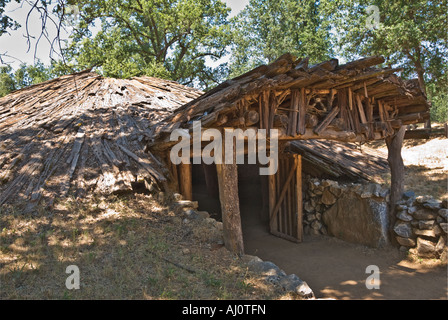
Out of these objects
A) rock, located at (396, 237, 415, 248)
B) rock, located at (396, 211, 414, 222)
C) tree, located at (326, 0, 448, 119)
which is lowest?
rock, located at (396, 237, 415, 248)

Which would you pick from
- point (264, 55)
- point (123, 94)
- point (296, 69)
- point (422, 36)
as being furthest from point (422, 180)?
point (264, 55)

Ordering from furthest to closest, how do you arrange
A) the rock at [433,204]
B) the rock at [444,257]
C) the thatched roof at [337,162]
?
the thatched roof at [337,162]
the rock at [433,204]
the rock at [444,257]

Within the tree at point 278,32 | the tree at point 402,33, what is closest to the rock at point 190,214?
the tree at point 402,33

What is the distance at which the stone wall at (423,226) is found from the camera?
5.75 m

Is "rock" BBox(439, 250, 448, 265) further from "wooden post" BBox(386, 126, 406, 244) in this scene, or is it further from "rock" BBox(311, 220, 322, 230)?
"rock" BBox(311, 220, 322, 230)

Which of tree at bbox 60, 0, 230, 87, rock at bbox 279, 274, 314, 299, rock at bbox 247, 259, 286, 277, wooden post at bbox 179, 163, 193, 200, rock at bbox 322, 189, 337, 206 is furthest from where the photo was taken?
tree at bbox 60, 0, 230, 87

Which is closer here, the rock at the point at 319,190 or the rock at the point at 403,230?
the rock at the point at 403,230

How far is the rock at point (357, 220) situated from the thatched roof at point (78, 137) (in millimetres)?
4328

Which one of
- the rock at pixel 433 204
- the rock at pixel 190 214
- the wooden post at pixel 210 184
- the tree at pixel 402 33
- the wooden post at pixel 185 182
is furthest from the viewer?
the tree at pixel 402 33

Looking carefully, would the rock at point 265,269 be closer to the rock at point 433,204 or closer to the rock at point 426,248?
the rock at point 426,248

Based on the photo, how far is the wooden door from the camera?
761 centimetres

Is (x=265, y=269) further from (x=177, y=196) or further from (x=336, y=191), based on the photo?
(x=336, y=191)

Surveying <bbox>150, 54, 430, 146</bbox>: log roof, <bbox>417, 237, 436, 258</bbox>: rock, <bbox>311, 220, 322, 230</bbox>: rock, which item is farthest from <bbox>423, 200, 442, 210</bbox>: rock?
<bbox>311, 220, 322, 230</bbox>: rock

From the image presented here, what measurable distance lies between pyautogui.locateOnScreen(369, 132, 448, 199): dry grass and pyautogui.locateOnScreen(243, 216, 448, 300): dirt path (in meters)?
2.32
